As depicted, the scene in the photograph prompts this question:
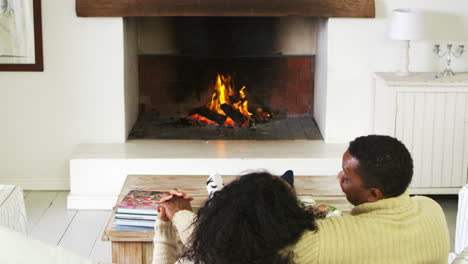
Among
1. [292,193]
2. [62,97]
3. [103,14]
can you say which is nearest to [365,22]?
[103,14]

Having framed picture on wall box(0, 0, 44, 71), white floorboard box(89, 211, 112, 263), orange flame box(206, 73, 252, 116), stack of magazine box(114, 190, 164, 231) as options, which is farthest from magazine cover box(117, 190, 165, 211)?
orange flame box(206, 73, 252, 116)

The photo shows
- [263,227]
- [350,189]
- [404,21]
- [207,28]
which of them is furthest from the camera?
[207,28]

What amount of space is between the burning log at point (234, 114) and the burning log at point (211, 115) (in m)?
0.04

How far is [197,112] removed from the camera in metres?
4.84

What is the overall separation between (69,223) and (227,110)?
4.35 ft

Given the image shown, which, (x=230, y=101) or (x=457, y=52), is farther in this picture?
(x=230, y=101)

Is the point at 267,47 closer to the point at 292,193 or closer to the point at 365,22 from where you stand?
the point at 365,22

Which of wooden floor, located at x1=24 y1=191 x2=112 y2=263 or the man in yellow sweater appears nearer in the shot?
the man in yellow sweater

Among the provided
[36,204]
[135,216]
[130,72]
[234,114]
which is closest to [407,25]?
[234,114]

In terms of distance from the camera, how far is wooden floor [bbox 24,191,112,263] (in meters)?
3.58

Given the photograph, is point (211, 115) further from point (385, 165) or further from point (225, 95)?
point (385, 165)

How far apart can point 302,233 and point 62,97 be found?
295 centimetres

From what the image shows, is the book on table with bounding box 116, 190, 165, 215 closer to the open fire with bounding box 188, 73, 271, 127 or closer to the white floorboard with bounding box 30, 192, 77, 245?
the white floorboard with bounding box 30, 192, 77, 245

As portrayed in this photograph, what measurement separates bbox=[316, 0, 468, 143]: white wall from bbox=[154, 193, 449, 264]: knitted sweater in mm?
2389
